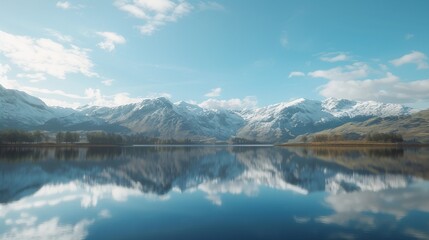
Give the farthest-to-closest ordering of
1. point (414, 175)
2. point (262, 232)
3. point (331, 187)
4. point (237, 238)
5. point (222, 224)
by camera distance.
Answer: point (414, 175) → point (331, 187) → point (222, 224) → point (262, 232) → point (237, 238)

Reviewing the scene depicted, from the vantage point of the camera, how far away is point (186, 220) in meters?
32.3

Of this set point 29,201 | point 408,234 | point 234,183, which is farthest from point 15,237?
point 234,183

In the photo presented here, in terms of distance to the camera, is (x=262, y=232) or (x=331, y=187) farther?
(x=331, y=187)

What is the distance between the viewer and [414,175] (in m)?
64.1

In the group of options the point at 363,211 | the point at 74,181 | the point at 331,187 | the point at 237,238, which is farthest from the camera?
the point at 74,181

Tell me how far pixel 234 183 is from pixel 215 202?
18.2 m

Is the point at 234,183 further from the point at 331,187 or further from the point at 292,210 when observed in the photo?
the point at 292,210

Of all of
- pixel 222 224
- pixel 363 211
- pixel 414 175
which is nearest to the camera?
pixel 222 224

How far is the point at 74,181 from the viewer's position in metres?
60.1

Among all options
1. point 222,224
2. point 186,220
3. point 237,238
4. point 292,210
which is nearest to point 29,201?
point 186,220

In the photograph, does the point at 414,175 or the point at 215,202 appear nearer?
the point at 215,202

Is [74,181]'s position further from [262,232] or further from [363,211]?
[363,211]

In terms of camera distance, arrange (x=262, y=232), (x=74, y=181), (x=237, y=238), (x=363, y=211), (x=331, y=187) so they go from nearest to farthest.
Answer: (x=237, y=238), (x=262, y=232), (x=363, y=211), (x=331, y=187), (x=74, y=181)

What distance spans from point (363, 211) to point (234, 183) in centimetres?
2765
